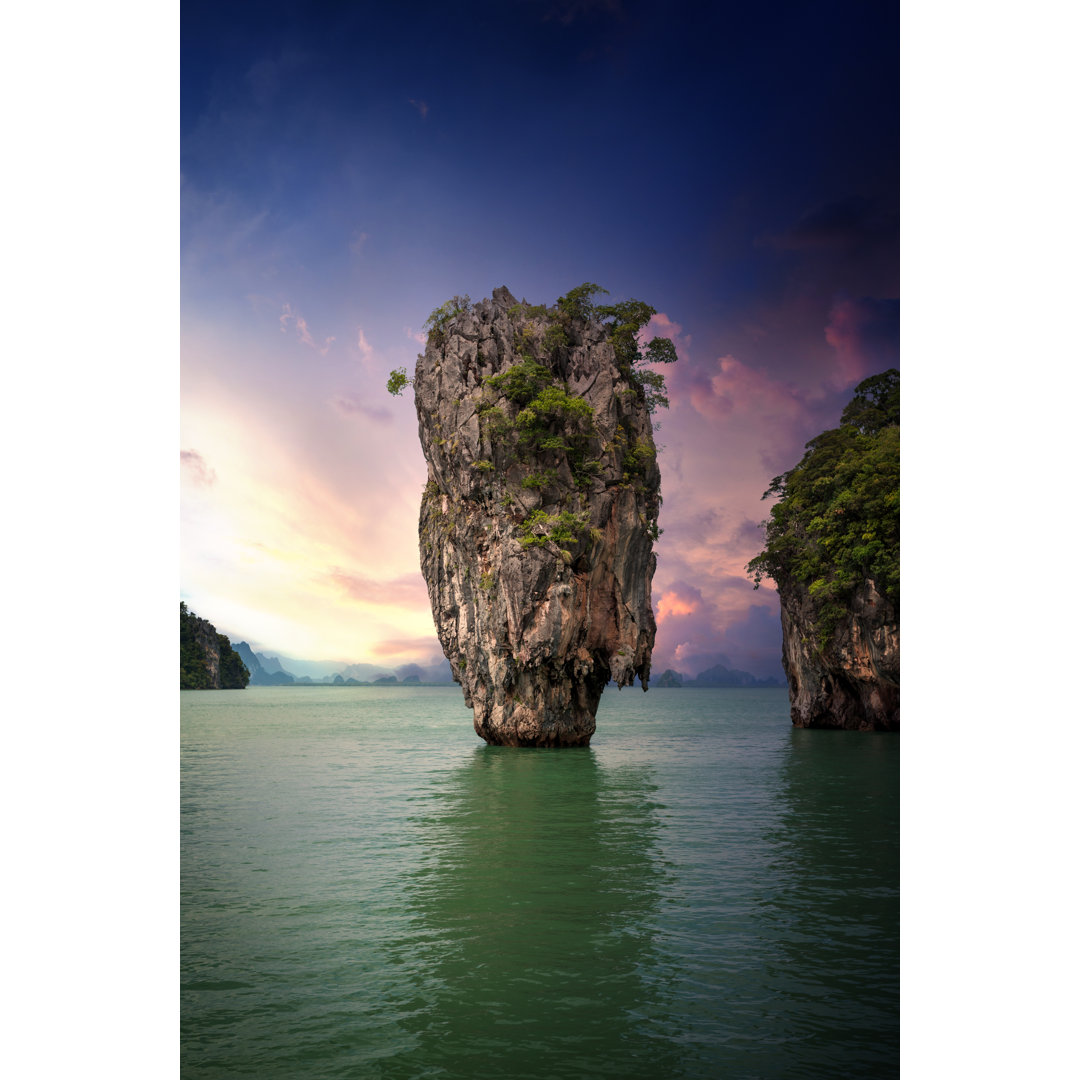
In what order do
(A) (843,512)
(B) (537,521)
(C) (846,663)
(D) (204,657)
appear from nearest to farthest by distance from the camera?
(B) (537,521) < (A) (843,512) < (C) (846,663) < (D) (204,657)

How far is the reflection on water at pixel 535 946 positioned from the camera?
5.19 metres

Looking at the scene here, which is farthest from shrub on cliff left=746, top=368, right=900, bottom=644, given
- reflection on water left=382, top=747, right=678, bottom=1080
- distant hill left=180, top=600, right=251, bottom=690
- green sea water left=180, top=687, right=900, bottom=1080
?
distant hill left=180, top=600, right=251, bottom=690

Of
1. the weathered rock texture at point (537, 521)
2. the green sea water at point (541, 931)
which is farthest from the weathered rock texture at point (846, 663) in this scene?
the green sea water at point (541, 931)

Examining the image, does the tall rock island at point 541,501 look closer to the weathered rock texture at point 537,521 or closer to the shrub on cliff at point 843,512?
the weathered rock texture at point 537,521

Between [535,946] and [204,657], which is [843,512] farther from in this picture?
[204,657]

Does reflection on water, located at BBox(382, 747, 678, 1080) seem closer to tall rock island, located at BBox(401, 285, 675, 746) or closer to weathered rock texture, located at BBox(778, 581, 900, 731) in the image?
tall rock island, located at BBox(401, 285, 675, 746)

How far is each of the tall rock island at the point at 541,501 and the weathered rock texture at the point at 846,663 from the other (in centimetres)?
778

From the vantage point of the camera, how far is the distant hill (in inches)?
3322

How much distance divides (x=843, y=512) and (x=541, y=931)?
21.4 metres

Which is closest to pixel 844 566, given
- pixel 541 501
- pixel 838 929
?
pixel 541 501

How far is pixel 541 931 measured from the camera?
7629 mm

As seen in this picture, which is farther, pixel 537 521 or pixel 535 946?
pixel 537 521
